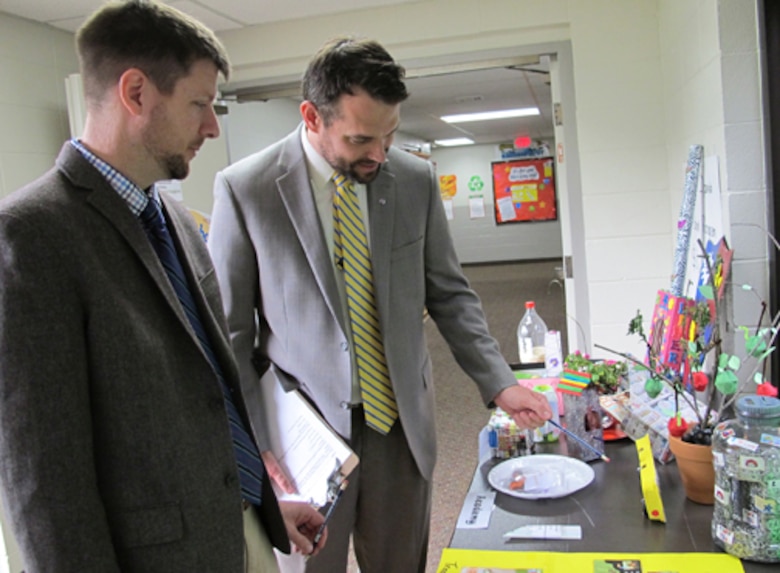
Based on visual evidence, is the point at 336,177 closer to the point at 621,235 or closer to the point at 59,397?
the point at 59,397

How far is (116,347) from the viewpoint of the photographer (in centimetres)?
82

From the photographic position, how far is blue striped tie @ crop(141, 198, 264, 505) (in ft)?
3.32

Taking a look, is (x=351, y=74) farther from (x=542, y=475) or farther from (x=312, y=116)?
(x=542, y=475)

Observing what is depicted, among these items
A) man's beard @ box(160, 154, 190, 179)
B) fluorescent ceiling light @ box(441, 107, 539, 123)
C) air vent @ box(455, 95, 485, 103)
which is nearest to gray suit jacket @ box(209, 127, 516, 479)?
man's beard @ box(160, 154, 190, 179)

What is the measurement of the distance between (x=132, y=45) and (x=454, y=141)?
11360 millimetres

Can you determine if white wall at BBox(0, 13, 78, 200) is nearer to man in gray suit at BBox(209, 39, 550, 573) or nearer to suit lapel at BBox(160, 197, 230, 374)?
man in gray suit at BBox(209, 39, 550, 573)

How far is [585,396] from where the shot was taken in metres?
1.56

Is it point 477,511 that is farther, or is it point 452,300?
point 452,300

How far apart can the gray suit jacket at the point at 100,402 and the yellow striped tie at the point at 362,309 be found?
0.56 meters

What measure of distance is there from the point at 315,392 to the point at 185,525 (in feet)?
2.00

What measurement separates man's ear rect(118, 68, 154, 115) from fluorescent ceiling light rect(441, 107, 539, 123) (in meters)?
7.24

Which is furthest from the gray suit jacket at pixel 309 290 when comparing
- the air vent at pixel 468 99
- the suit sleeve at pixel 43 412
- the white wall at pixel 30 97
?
the air vent at pixel 468 99

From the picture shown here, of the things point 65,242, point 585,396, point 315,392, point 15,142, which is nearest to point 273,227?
point 315,392

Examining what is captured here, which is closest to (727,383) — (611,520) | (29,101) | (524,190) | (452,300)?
(611,520)
